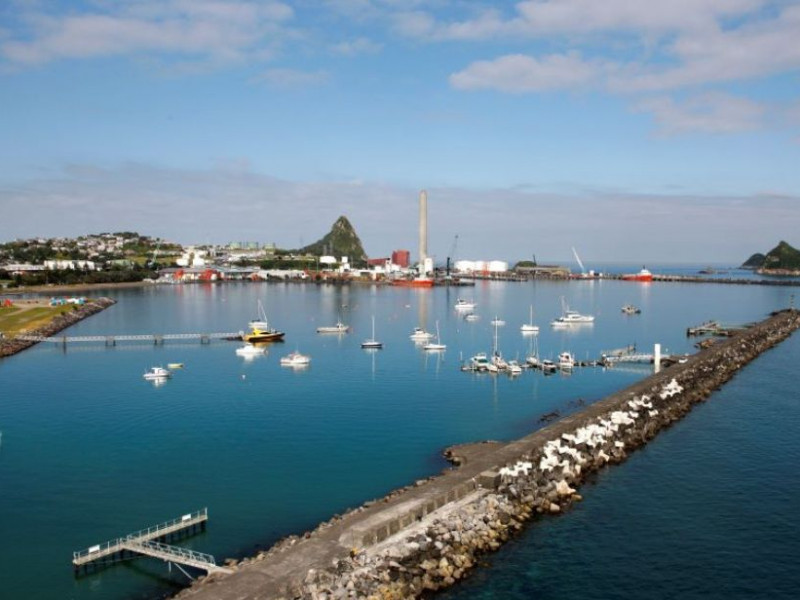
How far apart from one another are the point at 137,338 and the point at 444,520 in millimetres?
44268

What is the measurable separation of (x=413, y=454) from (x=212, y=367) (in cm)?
2335

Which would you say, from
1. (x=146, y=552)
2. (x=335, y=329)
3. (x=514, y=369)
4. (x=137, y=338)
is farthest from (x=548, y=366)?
(x=137, y=338)

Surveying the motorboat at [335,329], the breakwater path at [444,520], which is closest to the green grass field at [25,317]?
the motorboat at [335,329]

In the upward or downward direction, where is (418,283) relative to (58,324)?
upward

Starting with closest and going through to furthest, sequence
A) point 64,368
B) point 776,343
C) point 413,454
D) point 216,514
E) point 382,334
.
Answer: point 216,514, point 413,454, point 64,368, point 776,343, point 382,334

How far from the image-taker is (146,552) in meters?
16.2

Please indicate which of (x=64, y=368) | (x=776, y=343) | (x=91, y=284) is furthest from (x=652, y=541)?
(x=91, y=284)

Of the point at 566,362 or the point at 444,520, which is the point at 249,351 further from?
the point at 444,520

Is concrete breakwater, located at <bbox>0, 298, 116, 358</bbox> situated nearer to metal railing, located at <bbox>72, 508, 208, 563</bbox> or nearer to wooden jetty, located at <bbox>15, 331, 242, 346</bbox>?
wooden jetty, located at <bbox>15, 331, 242, 346</bbox>

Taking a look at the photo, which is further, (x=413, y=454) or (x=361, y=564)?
Answer: (x=413, y=454)

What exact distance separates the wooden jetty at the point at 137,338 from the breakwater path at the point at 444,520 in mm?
37048

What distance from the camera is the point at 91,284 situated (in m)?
125

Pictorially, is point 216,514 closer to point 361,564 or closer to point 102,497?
point 102,497

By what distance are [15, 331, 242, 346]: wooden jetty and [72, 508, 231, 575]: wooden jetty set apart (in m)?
39.2
